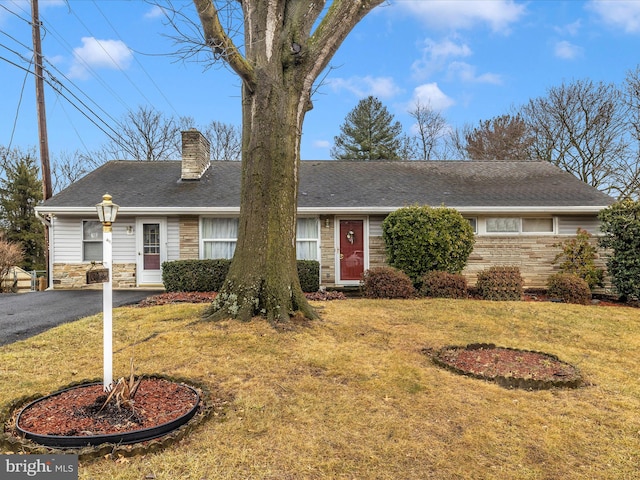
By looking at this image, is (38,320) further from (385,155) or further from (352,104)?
(352,104)

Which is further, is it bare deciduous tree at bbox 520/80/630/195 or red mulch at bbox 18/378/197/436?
bare deciduous tree at bbox 520/80/630/195

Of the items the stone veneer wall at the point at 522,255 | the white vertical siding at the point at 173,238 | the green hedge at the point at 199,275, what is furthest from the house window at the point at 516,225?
the white vertical siding at the point at 173,238

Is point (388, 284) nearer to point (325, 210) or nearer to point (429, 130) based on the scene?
point (325, 210)

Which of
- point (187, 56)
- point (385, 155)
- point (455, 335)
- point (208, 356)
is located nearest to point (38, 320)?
point (208, 356)

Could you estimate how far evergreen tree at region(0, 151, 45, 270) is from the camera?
21.2 metres

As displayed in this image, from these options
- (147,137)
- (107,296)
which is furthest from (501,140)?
(107,296)

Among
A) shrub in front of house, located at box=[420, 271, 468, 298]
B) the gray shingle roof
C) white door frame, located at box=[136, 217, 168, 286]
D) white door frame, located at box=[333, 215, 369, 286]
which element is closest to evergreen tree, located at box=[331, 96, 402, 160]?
the gray shingle roof

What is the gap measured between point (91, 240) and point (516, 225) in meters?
12.3

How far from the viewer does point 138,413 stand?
2.95 metres

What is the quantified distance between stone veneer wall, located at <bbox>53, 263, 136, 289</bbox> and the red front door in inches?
238

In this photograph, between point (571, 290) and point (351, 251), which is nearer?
point (571, 290)

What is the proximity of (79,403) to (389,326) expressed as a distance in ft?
14.5

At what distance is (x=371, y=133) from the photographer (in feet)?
97.2

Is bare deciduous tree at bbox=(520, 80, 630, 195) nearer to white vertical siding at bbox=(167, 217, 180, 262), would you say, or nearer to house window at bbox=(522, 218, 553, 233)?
house window at bbox=(522, 218, 553, 233)
